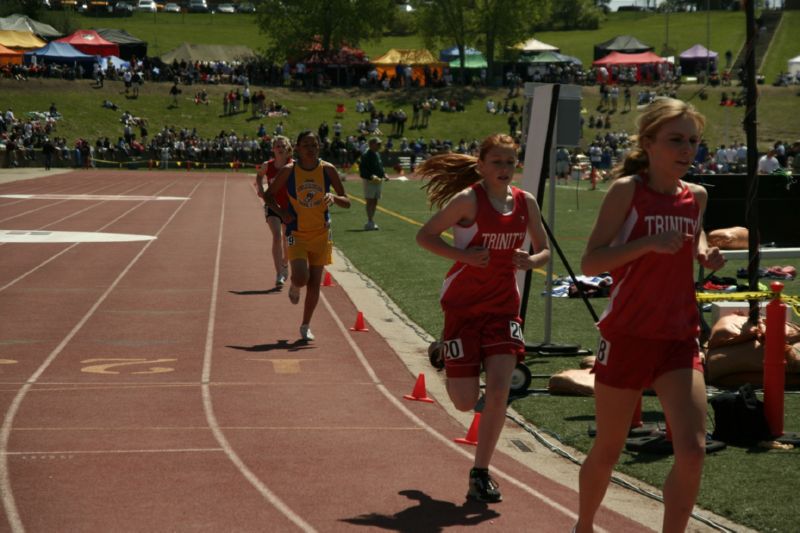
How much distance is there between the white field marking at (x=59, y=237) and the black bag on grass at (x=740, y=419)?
17419 millimetres

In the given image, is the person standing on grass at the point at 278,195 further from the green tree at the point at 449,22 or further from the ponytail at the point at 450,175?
the green tree at the point at 449,22

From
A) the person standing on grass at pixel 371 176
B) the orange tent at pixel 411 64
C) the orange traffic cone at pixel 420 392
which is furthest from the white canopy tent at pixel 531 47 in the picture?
the orange traffic cone at pixel 420 392

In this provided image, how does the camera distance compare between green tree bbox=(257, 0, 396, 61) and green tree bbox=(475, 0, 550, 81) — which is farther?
green tree bbox=(257, 0, 396, 61)

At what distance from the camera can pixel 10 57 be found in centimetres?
7506

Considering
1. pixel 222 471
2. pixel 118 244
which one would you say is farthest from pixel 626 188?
pixel 118 244

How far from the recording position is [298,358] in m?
11.5

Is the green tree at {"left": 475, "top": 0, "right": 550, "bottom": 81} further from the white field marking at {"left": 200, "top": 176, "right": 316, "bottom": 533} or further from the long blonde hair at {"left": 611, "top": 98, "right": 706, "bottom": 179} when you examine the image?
the long blonde hair at {"left": 611, "top": 98, "right": 706, "bottom": 179}

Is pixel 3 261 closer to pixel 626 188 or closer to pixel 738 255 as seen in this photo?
pixel 738 255

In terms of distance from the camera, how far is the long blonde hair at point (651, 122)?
508cm

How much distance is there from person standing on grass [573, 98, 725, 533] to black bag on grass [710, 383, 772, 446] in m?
3.04

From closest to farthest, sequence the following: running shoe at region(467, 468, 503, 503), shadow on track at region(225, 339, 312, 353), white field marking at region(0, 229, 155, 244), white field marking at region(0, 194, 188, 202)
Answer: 1. running shoe at region(467, 468, 503, 503)
2. shadow on track at region(225, 339, 312, 353)
3. white field marking at region(0, 229, 155, 244)
4. white field marking at region(0, 194, 188, 202)

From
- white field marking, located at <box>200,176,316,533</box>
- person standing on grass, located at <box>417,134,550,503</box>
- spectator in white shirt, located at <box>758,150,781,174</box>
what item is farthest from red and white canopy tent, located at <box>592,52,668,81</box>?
person standing on grass, located at <box>417,134,550,503</box>

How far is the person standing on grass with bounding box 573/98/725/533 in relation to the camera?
16.4 ft

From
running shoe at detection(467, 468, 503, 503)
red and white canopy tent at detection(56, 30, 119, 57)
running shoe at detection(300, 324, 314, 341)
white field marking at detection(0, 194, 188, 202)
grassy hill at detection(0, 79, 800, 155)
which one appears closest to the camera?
running shoe at detection(467, 468, 503, 503)
